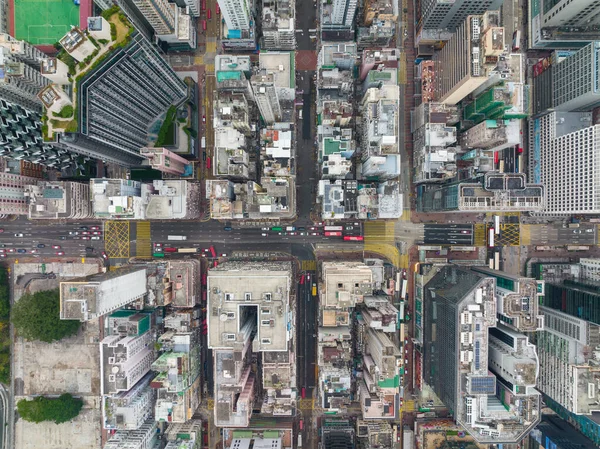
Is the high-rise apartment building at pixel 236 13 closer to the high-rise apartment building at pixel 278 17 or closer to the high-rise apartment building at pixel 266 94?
the high-rise apartment building at pixel 278 17

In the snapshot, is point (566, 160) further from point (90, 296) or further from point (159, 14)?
point (90, 296)

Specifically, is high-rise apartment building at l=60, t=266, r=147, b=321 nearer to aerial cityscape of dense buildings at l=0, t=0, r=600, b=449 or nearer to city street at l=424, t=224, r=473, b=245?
aerial cityscape of dense buildings at l=0, t=0, r=600, b=449

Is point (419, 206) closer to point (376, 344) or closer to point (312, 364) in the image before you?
point (376, 344)

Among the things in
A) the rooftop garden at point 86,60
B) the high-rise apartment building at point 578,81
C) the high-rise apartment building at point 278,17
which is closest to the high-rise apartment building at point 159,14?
the rooftop garden at point 86,60

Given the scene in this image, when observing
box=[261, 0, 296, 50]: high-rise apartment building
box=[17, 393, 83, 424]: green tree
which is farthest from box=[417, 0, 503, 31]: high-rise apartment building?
box=[17, 393, 83, 424]: green tree

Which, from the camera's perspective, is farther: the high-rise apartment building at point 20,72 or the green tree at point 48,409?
the green tree at point 48,409

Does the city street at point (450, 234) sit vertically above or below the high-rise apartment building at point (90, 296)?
above
